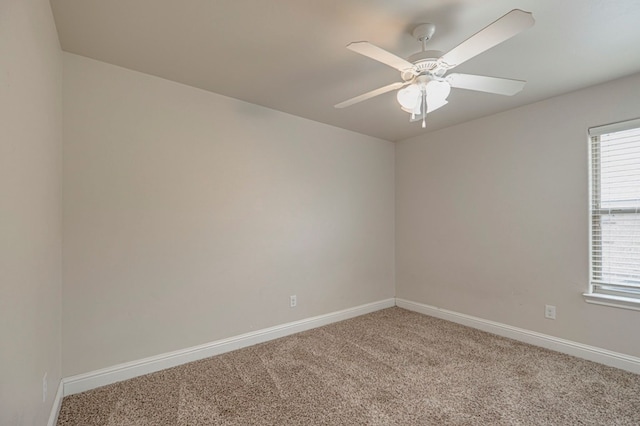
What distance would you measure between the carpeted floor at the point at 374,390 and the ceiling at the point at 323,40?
7.71 ft

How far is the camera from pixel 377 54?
1.52m

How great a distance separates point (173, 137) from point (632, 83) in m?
3.76

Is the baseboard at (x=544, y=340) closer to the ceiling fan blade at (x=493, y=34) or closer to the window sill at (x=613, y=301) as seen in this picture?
the window sill at (x=613, y=301)

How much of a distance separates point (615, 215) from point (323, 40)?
2783mm

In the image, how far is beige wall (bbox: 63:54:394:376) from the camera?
6.95ft

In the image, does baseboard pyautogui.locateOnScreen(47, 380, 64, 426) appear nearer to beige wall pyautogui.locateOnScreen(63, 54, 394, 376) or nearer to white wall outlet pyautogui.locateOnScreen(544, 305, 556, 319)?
beige wall pyautogui.locateOnScreen(63, 54, 394, 376)

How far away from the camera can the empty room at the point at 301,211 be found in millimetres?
1615

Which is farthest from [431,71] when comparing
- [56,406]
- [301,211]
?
[56,406]

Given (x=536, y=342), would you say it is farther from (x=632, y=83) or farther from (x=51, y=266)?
(x=51, y=266)

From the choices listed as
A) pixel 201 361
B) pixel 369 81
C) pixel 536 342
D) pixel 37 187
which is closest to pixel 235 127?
pixel 369 81

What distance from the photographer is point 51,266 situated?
1.78m

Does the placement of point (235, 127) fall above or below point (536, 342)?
above

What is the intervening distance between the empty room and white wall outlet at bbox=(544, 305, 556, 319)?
46mm

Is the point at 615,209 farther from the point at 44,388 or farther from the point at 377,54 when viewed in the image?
the point at 44,388
